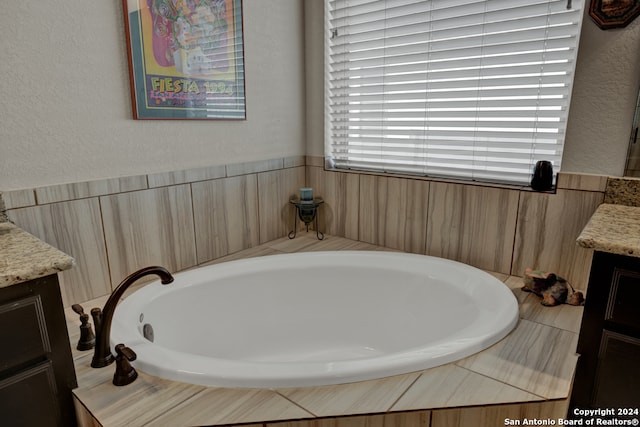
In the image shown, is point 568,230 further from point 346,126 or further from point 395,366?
point 346,126

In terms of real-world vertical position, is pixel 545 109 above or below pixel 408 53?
below

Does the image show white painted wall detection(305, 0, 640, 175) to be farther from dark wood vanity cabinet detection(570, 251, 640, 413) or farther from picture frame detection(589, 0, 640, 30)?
dark wood vanity cabinet detection(570, 251, 640, 413)

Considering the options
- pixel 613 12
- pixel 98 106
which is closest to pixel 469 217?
pixel 613 12

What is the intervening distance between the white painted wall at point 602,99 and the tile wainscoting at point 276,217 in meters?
0.07

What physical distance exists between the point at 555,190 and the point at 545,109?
351 millimetres

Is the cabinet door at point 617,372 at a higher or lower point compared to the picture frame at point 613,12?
lower

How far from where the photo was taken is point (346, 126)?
2.35 meters

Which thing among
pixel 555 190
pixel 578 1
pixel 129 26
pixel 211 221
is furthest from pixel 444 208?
pixel 129 26

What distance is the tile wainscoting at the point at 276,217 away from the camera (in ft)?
5.11

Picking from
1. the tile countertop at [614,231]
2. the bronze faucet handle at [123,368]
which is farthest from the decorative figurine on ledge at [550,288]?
the bronze faucet handle at [123,368]

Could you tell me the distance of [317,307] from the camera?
6.59 ft

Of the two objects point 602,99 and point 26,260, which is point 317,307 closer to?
point 26,260

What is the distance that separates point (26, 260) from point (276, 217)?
1465mm

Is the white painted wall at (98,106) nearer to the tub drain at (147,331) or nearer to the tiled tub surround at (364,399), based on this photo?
the tub drain at (147,331)
